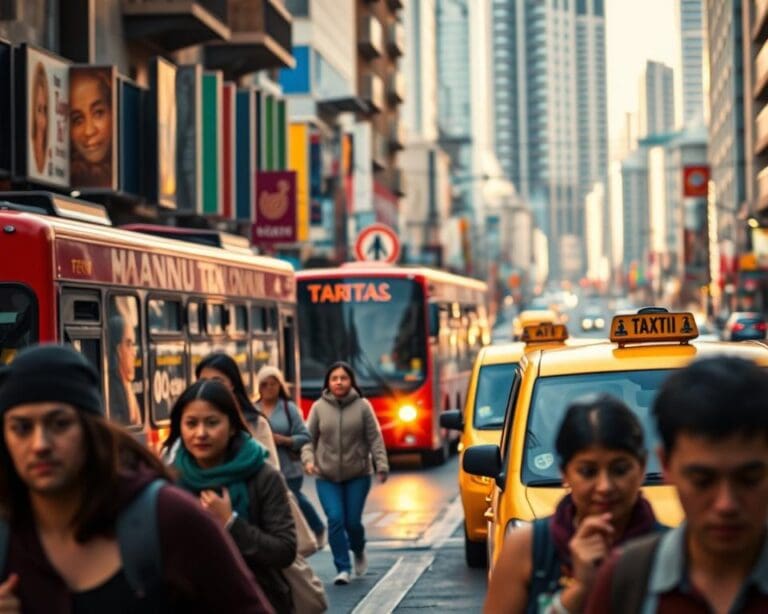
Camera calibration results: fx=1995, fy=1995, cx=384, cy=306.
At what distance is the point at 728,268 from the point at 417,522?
10434 cm

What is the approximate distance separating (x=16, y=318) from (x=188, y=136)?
2766cm

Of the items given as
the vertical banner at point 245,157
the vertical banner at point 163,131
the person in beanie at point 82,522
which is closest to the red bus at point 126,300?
the person in beanie at point 82,522

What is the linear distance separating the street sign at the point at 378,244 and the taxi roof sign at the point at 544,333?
21147 mm

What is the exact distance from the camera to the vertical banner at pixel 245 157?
47.3m

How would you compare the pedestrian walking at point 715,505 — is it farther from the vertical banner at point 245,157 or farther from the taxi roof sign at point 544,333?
the vertical banner at point 245,157

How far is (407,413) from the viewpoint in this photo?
28781 mm

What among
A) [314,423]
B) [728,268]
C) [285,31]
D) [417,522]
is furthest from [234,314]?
[728,268]

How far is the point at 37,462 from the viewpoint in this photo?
3963mm

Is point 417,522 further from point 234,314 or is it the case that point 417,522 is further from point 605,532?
point 605,532

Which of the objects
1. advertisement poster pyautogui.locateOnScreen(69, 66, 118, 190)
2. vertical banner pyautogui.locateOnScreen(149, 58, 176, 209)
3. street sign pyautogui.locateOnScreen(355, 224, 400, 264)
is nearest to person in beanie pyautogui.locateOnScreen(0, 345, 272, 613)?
advertisement poster pyautogui.locateOnScreen(69, 66, 118, 190)

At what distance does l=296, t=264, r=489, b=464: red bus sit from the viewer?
2880 centimetres

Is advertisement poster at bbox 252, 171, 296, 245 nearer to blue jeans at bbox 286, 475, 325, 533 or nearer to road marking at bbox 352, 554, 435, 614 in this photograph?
road marking at bbox 352, 554, 435, 614

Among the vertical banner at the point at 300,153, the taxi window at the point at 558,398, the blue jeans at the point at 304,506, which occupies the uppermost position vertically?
the vertical banner at the point at 300,153

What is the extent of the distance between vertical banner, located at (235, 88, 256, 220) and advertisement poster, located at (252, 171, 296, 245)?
237cm
